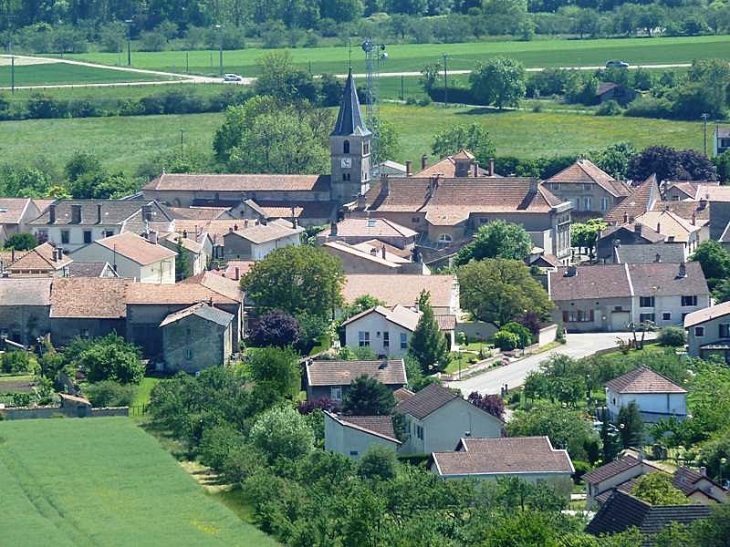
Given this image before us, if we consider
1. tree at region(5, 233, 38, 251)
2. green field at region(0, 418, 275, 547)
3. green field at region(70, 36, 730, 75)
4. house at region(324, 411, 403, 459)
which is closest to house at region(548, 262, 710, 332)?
house at region(324, 411, 403, 459)

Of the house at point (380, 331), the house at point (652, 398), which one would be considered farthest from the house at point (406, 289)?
the house at point (652, 398)

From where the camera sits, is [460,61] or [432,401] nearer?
[432,401]

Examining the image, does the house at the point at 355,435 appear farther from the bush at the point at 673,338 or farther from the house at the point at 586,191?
the house at the point at 586,191

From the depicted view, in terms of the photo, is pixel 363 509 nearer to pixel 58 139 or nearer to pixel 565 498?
pixel 565 498

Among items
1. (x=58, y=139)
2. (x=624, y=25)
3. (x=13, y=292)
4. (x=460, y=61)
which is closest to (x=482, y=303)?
(x=13, y=292)

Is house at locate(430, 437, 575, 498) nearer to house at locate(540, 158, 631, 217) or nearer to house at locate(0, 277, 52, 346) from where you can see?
house at locate(0, 277, 52, 346)
